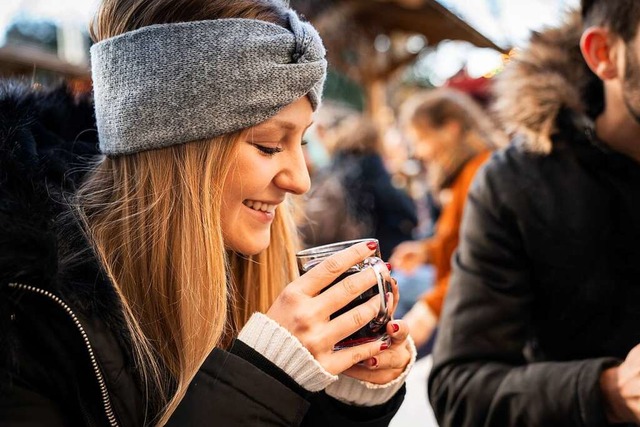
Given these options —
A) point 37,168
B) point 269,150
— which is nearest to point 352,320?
point 269,150

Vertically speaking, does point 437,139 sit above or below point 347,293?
below

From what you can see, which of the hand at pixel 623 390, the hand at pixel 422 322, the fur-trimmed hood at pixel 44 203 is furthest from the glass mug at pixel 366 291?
the hand at pixel 422 322

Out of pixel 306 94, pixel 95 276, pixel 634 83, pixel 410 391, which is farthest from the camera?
pixel 410 391

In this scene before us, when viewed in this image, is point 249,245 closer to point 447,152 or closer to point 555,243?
point 555,243

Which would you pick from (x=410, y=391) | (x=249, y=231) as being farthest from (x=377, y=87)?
(x=249, y=231)

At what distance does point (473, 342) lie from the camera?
1.68 m

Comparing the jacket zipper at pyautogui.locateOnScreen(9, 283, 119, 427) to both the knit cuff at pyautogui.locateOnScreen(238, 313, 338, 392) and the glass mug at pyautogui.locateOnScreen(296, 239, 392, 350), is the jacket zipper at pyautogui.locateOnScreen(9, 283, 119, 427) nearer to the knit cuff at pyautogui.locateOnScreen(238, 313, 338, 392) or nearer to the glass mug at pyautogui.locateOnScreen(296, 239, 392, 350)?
the knit cuff at pyautogui.locateOnScreen(238, 313, 338, 392)

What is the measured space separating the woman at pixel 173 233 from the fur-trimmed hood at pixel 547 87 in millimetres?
699

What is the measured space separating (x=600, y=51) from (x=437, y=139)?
1909 millimetres

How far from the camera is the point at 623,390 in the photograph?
1.34 metres

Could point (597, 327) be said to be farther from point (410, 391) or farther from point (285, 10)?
point (285, 10)

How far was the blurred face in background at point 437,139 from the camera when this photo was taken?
11.6ft

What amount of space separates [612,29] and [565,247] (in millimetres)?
566

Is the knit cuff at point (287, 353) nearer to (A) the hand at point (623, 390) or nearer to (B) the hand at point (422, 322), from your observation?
(A) the hand at point (623, 390)
